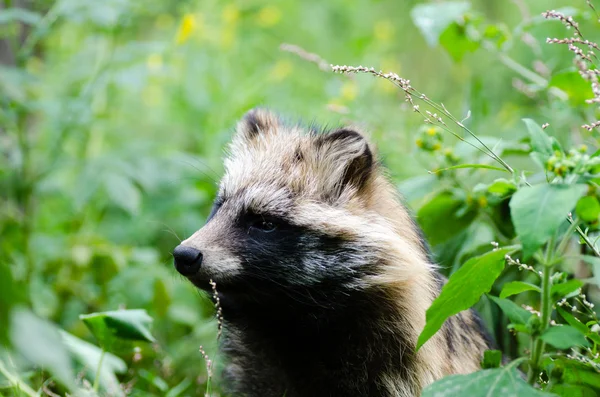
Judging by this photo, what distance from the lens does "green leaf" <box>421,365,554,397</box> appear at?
2117 millimetres

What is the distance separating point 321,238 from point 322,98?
4445 mm

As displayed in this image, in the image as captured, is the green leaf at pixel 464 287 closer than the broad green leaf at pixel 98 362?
Yes

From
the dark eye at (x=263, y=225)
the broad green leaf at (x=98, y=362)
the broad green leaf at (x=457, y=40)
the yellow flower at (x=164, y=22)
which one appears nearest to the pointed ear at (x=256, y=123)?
the dark eye at (x=263, y=225)

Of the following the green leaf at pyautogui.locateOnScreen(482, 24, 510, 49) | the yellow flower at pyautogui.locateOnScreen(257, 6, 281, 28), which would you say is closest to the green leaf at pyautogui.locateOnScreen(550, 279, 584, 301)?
the green leaf at pyautogui.locateOnScreen(482, 24, 510, 49)


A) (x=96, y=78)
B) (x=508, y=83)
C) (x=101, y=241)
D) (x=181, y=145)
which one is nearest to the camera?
(x=96, y=78)

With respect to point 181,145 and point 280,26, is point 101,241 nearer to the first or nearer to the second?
point 181,145

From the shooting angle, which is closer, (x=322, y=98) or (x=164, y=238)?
(x=164, y=238)

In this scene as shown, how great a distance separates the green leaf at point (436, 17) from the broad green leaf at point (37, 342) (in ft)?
10.3

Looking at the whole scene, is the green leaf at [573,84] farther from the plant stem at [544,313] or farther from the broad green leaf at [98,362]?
the broad green leaf at [98,362]

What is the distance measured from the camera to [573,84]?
379cm

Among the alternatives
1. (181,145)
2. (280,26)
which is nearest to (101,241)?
(181,145)

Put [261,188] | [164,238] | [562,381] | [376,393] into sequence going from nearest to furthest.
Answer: [562,381] < [376,393] < [261,188] < [164,238]

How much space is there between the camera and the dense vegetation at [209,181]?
2.29m

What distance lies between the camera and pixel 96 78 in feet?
16.4
